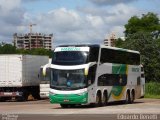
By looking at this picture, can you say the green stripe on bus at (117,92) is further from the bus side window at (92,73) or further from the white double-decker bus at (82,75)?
the bus side window at (92,73)

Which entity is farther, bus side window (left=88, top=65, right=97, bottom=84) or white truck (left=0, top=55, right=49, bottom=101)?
white truck (left=0, top=55, right=49, bottom=101)

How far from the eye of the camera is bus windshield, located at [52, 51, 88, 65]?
3036 centimetres

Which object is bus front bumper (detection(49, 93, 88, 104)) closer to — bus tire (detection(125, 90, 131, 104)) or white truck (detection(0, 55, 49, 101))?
bus tire (detection(125, 90, 131, 104))

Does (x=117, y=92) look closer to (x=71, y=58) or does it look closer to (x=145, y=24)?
(x=71, y=58)

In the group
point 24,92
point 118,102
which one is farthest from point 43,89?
point 118,102

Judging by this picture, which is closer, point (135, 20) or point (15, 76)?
point (15, 76)

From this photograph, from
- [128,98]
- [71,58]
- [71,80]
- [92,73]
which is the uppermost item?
[71,58]

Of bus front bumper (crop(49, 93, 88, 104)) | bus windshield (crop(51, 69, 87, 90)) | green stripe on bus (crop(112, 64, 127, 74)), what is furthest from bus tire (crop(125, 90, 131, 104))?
bus windshield (crop(51, 69, 87, 90))

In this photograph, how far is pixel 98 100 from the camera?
32.6 metres

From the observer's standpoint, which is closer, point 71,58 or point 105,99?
point 71,58

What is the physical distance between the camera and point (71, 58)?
99.9 feet

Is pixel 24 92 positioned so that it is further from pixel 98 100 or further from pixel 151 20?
pixel 151 20

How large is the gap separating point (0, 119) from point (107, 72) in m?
13.2

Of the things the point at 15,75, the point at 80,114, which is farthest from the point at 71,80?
the point at 15,75
